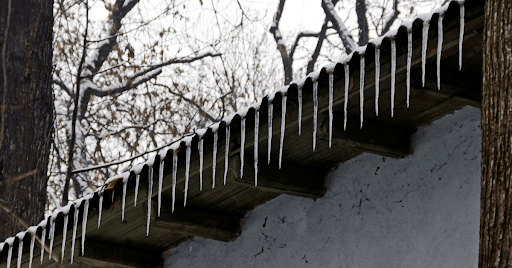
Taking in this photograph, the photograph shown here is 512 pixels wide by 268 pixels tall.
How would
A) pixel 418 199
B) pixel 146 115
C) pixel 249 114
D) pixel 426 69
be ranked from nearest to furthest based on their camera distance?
pixel 426 69
pixel 249 114
pixel 418 199
pixel 146 115

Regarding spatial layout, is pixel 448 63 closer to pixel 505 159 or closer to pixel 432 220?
pixel 432 220

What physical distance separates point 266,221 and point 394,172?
1131 mm

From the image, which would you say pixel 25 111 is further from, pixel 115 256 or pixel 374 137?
pixel 374 137

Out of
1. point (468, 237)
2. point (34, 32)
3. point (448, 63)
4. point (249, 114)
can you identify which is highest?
point (34, 32)

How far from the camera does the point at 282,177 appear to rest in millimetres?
4066

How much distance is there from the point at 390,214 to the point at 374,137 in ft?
1.60

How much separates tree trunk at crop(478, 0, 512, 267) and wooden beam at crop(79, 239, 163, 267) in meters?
3.41

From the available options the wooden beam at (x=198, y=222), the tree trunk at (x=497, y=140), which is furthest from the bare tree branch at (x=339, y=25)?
the tree trunk at (x=497, y=140)

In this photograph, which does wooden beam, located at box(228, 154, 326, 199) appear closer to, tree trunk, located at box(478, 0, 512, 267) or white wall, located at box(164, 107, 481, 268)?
white wall, located at box(164, 107, 481, 268)

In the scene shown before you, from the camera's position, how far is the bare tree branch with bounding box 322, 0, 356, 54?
13.3 m

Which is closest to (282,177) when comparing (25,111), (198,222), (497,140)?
(198,222)

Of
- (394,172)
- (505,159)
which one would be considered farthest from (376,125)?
(505,159)

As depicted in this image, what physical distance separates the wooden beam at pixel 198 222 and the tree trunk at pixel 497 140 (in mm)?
2569

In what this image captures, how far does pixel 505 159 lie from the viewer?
2.04m
